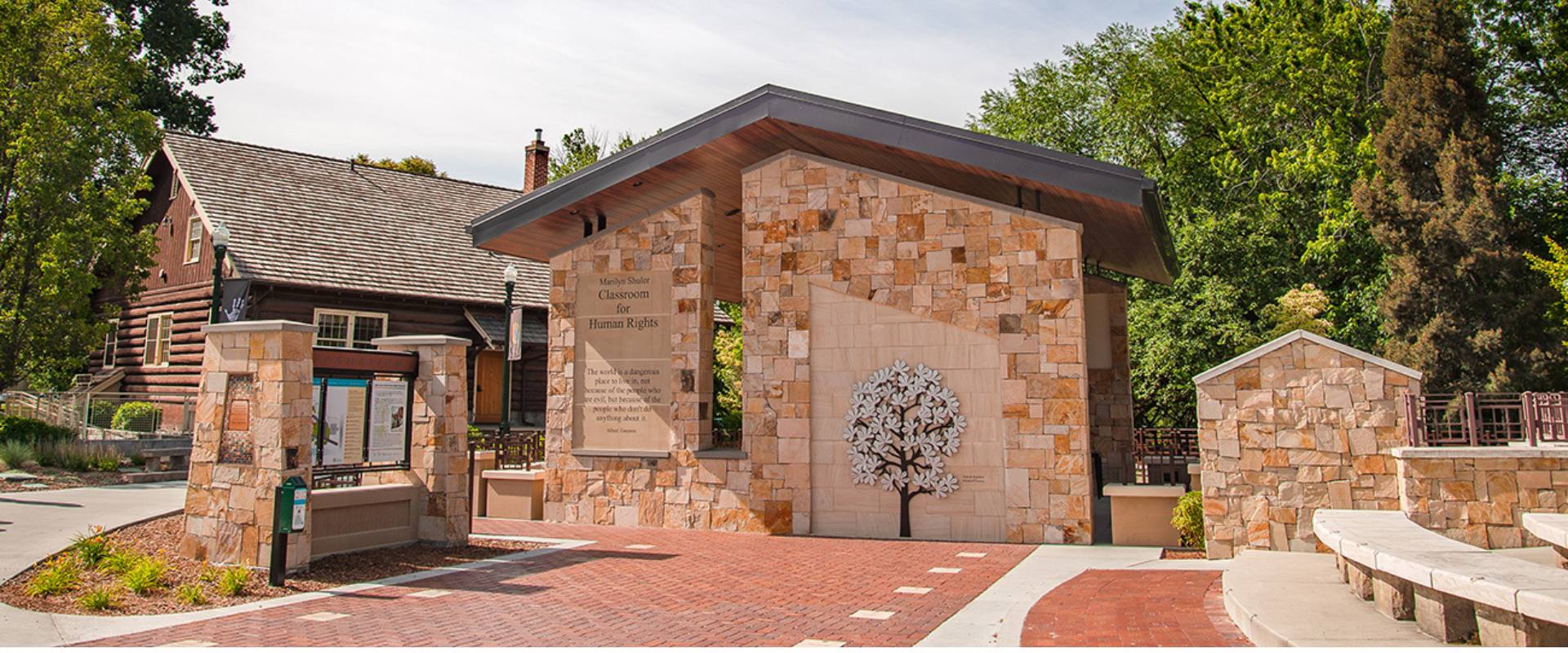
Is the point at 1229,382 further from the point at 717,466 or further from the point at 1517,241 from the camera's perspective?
the point at 1517,241

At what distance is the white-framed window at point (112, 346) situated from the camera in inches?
1109

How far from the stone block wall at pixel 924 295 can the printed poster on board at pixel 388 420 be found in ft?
16.4

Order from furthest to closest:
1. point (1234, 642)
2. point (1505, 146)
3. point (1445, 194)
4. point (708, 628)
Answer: point (1505, 146) < point (1445, 194) < point (708, 628) < point (1234, 642)

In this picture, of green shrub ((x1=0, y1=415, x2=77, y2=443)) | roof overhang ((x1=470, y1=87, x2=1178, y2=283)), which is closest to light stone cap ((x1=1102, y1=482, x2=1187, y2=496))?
roof overhang ((x1=470, y1=87, x2=1178, y2=283))

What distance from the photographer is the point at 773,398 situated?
1459 cm

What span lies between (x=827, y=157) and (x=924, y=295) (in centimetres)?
309

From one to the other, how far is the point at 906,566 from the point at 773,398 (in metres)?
4.06

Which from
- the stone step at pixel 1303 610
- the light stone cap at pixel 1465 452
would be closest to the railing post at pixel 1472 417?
the light stone cap at pixel 1465 452

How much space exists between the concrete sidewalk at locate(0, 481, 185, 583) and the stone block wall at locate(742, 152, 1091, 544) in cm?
890

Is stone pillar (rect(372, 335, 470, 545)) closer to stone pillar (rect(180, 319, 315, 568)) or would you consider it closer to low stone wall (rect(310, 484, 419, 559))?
low stone wall (rect(310, 484, 419, 559))

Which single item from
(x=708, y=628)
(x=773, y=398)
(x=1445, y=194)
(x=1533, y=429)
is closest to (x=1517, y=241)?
(x=1445, y=194)

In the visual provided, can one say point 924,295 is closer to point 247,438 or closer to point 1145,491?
point 1145,491

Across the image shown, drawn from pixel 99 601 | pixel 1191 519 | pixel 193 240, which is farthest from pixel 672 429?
pixel 193 240

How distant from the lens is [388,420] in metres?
→ 12.3
